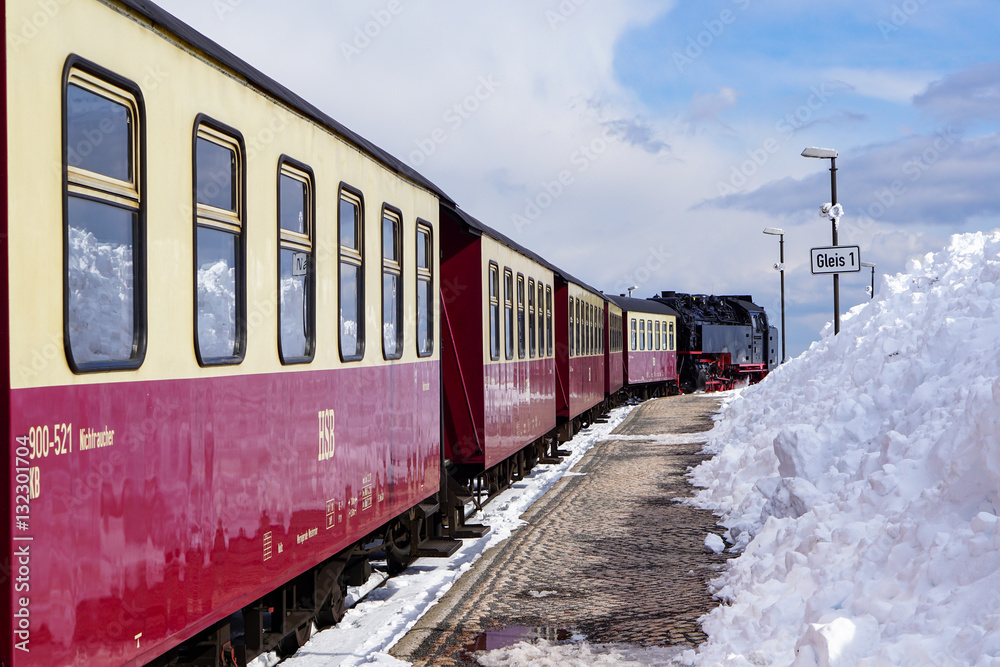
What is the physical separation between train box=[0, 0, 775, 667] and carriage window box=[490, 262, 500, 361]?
3.13 meters

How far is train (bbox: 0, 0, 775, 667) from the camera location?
339 centimetres

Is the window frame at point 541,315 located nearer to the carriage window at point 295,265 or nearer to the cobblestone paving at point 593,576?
the cobblestone paving at point 593,576

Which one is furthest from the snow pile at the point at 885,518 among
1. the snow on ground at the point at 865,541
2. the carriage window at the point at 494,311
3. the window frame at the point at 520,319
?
the carriage window at the point at 494,311

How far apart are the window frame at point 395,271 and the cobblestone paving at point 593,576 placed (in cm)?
218

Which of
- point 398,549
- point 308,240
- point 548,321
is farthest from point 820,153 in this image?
point 308,240

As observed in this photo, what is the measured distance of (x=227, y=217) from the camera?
16.1ft

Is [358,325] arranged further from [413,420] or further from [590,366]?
[590,366]

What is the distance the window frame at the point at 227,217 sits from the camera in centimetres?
453

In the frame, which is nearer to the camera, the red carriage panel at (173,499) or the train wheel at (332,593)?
the red carriage panel at (173,499)

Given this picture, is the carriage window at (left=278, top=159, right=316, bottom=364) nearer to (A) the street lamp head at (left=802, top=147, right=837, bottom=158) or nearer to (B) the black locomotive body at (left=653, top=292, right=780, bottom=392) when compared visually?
(A) the street lamp head at (left=802, top=147, right=837, bottom=158)

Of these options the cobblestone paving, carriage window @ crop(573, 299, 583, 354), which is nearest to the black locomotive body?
carriage window @ crop(573, 299, 583, 354)

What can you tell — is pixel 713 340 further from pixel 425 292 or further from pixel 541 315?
pixel 425 292

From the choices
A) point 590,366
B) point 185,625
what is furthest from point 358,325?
point 590,366

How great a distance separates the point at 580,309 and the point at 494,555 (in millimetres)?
12768
